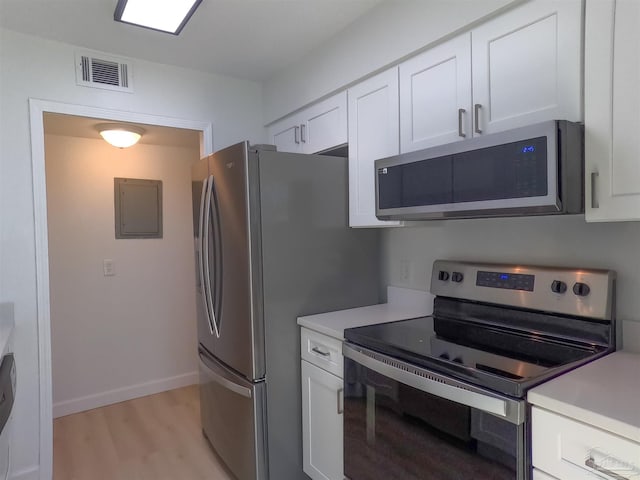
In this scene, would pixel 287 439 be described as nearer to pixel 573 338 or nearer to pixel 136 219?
pixel 573 338

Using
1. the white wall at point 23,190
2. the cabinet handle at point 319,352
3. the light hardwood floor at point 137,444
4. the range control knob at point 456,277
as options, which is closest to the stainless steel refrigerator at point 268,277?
the cabinet handle at point 319,352

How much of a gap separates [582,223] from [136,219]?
2922mm

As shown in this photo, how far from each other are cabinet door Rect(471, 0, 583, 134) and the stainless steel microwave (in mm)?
134

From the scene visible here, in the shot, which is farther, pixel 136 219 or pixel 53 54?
pixel 136 219

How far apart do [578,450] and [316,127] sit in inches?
75.2

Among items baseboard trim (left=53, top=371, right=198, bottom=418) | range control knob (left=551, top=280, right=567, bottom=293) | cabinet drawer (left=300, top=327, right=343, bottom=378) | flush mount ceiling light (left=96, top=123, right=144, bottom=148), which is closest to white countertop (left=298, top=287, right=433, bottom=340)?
cabinet drawer (left=300, top=327, right=343, bottom=378)

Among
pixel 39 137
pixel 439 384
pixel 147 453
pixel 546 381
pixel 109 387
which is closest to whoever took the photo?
pixel 546 381

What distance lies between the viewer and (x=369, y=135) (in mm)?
1960

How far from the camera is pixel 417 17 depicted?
1.71 meters

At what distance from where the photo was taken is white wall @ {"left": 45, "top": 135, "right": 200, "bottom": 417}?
2.94 metres

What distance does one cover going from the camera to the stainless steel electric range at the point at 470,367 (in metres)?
1.12

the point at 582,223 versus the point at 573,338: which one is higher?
the point at 582,223

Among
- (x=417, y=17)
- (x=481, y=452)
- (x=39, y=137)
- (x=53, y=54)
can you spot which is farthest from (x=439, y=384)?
(x=53, y=54)

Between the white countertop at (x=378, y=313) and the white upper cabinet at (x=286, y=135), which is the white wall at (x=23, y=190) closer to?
the white upper cabinet at (x=286, y=135)
